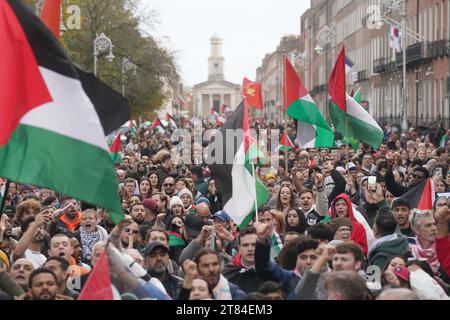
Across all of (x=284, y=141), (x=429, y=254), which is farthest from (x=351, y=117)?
(x=429, y=254)

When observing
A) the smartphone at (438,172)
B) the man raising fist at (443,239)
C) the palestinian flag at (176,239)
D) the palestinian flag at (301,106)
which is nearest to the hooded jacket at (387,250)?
the man raising fist at (443,239)

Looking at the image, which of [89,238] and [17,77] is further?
[89,238]

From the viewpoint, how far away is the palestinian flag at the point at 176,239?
12641mm

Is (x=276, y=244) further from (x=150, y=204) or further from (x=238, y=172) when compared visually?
(x=150, y=204)

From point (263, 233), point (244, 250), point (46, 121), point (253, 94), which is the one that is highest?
point (253, 94)

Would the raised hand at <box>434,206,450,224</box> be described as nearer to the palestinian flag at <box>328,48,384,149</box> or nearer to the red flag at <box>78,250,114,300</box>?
the red flag at <box>78,250,114,300</box>

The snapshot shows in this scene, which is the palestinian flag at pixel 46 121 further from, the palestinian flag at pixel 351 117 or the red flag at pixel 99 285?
the palestinian flag at pixel 351 117

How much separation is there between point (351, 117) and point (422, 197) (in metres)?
5.48

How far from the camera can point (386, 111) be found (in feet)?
236

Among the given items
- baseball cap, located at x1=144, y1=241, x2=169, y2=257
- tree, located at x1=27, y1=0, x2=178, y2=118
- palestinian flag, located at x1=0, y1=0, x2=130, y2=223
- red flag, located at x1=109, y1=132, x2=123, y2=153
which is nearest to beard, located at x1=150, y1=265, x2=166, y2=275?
baseball cap, located at x1=144, y1=241, x2=169, y2=257

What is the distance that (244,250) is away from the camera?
381 inches

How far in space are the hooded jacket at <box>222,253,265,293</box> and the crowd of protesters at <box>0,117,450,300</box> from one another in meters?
0.01

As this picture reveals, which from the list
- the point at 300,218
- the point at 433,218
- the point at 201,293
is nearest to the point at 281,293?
the point at 201,293

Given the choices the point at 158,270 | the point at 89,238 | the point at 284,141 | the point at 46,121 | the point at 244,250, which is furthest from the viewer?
the point at 284,141
